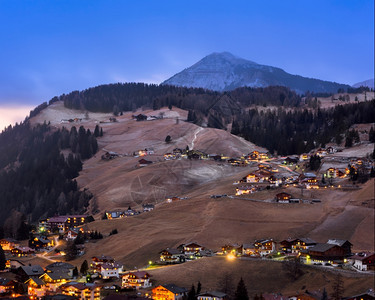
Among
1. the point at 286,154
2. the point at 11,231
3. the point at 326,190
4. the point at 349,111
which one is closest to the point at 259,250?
the point at 326,190

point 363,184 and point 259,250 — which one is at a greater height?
point 363,184

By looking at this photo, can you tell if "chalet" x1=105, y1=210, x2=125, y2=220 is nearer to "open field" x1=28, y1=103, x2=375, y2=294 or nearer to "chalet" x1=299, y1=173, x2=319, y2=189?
"open field" x1=28, y1=103, x2=375, y2=294

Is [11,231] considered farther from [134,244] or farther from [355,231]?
[355,231]

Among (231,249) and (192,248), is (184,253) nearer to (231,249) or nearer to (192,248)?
(192,248)

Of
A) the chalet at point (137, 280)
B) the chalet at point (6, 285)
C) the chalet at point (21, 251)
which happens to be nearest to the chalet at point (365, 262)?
the chalet at point (137, 280)

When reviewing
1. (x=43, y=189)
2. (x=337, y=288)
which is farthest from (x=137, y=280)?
(x=43, y=189)

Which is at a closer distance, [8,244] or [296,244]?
[296,244]
